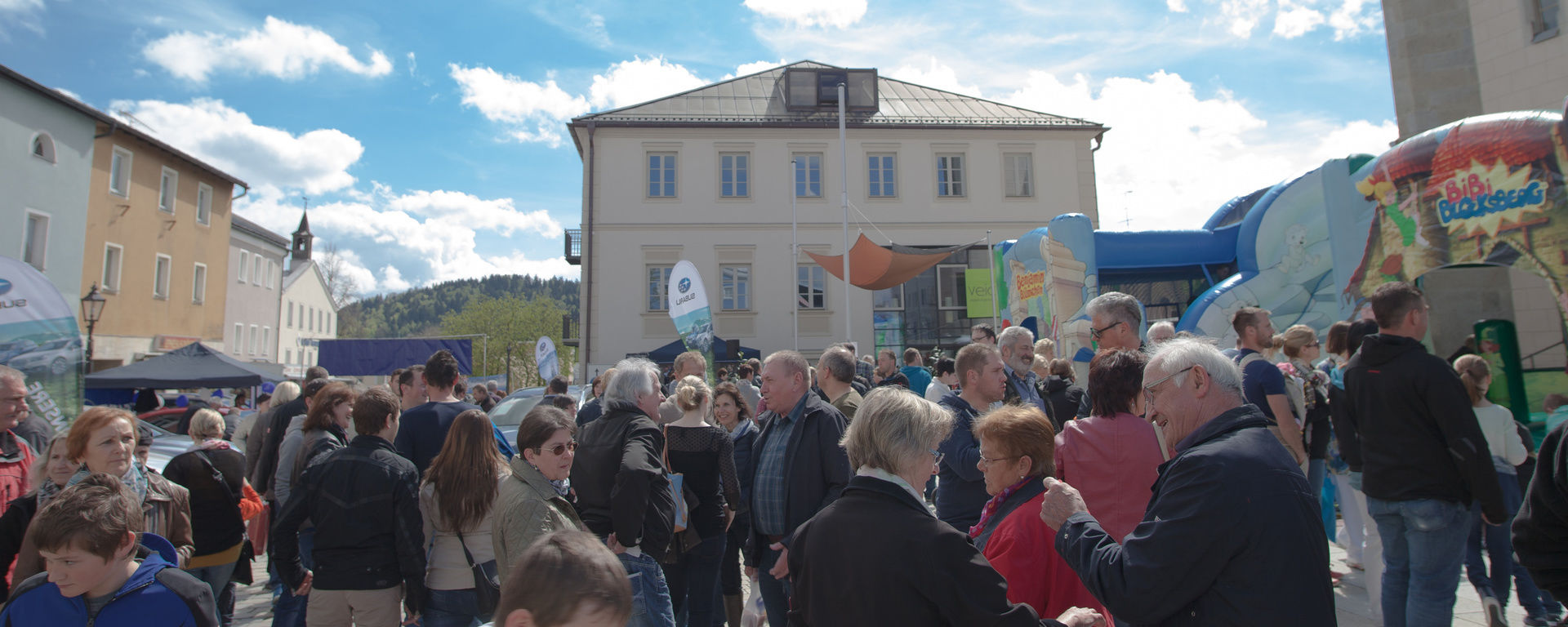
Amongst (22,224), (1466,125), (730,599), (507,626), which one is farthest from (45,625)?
(22,224)

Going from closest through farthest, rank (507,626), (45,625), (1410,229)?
(507,626) < (45,625) < (1410,229)

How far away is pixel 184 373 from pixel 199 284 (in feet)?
67.8

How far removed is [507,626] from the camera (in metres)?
1.64

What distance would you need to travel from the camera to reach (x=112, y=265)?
88.5 ft

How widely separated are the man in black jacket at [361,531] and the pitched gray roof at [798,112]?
24.1 metres

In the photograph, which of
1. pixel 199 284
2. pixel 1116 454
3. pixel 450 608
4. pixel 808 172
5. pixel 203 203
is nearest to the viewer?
pixel 1116 454

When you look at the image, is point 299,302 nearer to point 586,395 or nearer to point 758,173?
point 758,173

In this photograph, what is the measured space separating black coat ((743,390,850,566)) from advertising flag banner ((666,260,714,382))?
24.7 feet

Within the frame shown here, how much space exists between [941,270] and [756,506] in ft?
79.8

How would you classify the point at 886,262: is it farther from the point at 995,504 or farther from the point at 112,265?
the point at 112,265

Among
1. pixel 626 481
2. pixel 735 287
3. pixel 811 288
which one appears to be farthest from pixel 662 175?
pixel 626 481

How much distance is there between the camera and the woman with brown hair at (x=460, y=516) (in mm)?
3779

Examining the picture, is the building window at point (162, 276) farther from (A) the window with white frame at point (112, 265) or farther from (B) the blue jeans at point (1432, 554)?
(B) the blue jeans at point (1432, 554)

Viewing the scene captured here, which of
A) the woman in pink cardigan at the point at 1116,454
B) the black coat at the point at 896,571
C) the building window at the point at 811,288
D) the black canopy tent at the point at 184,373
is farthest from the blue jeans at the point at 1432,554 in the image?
the building window at the point at 811,288
